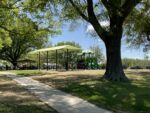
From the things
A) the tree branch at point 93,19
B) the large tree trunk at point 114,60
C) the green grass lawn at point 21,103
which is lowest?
the green grass lawn at point 21,103

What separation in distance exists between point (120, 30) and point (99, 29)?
4.25 feet

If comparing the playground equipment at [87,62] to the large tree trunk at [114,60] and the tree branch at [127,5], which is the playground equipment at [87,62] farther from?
the tree branch at [127,5]

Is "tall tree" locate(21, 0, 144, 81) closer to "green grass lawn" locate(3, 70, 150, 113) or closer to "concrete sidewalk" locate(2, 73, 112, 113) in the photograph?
"green grass lawn" locate(3, 70, 150, 113)

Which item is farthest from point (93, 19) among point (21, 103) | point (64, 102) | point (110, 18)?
point (21, 103)

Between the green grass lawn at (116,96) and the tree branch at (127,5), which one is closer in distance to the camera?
the green grass lawn at (116,96)

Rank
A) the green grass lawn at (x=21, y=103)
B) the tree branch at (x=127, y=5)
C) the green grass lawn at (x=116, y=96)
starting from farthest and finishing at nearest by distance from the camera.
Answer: the tree branch at (x=127, y=5), the green grass lawn at (x=116, y=96), the green grass lawn at (x=21, y=103)

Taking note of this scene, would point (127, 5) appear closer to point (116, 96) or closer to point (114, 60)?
point (114, 60)

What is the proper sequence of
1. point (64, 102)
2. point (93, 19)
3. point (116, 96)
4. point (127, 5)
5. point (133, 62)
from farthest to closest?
point (133, 62) → point (93, 19) → point (127, 5) → point (116, 96) → point (64, 102)

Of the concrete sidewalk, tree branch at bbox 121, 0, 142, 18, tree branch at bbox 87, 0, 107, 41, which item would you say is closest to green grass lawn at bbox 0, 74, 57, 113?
the concrete sidewalk

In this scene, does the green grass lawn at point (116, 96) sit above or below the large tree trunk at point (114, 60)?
below

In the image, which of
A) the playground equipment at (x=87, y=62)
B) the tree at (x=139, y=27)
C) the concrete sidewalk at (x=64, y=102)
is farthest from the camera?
the playground equipment at (x=87, y=62)

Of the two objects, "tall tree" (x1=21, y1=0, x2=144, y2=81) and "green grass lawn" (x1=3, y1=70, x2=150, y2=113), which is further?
"tall tree" (x1=21, y1=0, x2=144, y2=81)

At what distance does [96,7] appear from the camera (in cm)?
2569

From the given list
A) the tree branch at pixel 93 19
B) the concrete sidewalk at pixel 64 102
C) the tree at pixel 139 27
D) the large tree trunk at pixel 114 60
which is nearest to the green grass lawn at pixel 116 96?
the concrete sidewalk at pixel 64 102
